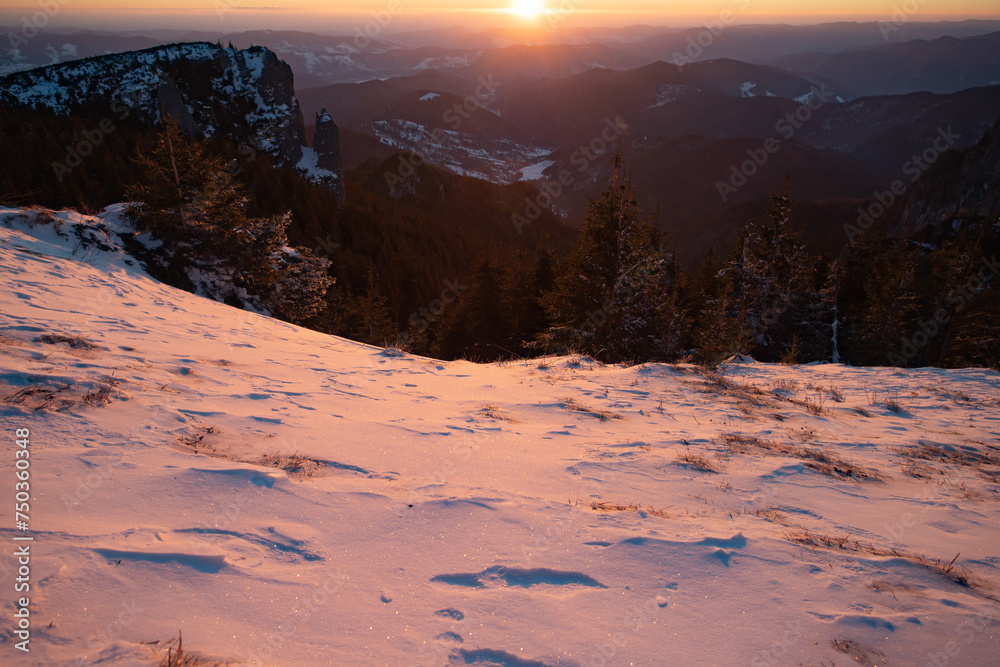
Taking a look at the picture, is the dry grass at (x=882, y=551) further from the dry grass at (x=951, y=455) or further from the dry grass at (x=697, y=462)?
the dry grass at (x=951, y=455)

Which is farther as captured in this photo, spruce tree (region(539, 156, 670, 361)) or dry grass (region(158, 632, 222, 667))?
spruce tree (region(539, 156, 670, 361))

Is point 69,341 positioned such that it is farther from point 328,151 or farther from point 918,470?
point 328,151

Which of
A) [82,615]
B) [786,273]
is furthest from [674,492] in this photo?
Answer: [786,273]

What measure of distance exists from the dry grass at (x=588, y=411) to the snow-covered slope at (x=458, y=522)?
0.15 feet

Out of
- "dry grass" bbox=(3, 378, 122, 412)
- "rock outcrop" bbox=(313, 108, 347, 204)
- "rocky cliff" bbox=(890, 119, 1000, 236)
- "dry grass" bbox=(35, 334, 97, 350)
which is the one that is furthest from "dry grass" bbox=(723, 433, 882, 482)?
"rocky cliff" bbox=(890, 119, 1000, 236)

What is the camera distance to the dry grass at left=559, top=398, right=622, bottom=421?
574cm

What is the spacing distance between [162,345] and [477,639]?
6.24 m

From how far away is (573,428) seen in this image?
5246 millimetres

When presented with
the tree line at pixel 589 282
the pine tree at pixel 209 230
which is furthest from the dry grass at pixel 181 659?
the pine tree at pixel 209 230

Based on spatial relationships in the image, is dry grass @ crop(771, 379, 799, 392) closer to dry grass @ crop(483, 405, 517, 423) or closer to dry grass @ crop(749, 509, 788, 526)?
dry grass @ crop(749, 509, 788, 526)

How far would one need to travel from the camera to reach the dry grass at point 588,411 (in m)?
5.74

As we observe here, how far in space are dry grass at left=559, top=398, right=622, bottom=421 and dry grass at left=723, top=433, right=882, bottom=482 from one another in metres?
1.34

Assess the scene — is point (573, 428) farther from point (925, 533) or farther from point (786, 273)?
point (786, 273)

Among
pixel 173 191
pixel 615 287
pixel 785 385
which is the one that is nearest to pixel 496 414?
pixel 785 385
